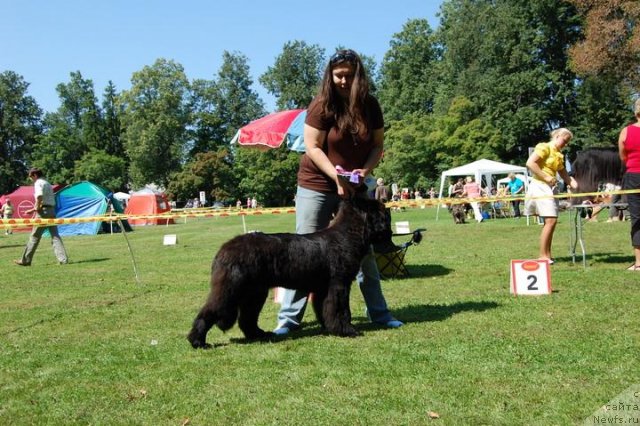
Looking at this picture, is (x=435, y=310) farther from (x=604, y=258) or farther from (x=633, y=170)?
(x=604, y=258)

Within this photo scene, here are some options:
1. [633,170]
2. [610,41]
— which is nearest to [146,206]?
[610,41]

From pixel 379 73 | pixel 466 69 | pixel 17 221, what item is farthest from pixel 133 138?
pixel 17 221

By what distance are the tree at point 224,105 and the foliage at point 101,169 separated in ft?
28.8

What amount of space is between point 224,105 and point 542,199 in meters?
66.7

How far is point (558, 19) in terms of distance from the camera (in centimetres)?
4359

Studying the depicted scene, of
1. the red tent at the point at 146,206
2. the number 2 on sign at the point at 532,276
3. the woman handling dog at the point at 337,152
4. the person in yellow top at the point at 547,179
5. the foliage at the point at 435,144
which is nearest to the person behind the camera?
the woman handling dog at the point at 337,152

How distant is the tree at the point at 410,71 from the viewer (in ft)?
190

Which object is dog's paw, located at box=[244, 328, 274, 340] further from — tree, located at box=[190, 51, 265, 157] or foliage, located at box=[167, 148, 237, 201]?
tree, located at box=[190, 51, 265, 157]

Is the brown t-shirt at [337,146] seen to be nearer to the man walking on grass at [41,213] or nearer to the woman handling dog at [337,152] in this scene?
the woman handling dog at [337,152]

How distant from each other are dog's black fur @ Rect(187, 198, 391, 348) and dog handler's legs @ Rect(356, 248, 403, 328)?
Result: 360mm

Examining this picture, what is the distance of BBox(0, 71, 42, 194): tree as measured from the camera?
2638 inches

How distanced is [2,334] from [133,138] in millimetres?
61553

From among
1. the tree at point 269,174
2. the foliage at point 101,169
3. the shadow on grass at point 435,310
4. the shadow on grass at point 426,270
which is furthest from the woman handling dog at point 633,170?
the foliage at point 101,169

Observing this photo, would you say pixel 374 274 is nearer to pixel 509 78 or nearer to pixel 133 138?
pixel 509 78
